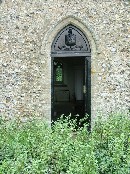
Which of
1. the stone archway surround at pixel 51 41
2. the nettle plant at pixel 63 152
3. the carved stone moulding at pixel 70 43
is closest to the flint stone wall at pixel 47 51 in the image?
the stone archway surround at pixel 51 41

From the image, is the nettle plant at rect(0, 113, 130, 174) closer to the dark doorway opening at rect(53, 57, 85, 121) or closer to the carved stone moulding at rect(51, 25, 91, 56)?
the carved stone moulding at rect(51, 25, 91, 56)

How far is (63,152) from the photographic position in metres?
4.82

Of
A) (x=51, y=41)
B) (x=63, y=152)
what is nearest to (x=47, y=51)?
(x=51, y=41)

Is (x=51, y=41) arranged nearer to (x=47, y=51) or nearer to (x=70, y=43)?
(x=47, y=51)

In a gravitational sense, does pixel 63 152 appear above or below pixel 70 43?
below

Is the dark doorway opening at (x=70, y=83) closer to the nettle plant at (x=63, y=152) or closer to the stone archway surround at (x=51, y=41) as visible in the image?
the stone archway surround at (x=51, y=41)

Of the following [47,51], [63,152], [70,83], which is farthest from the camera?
[70,83]

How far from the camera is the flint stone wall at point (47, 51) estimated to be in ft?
35.1

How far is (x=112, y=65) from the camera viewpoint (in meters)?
10.7

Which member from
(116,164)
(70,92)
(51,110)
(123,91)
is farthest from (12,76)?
(70,92)

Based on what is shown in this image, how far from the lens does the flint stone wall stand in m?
10.7

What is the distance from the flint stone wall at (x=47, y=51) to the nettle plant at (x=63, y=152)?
4469 millimetres

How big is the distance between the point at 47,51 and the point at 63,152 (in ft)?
20.4

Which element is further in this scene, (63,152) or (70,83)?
(70,83)
